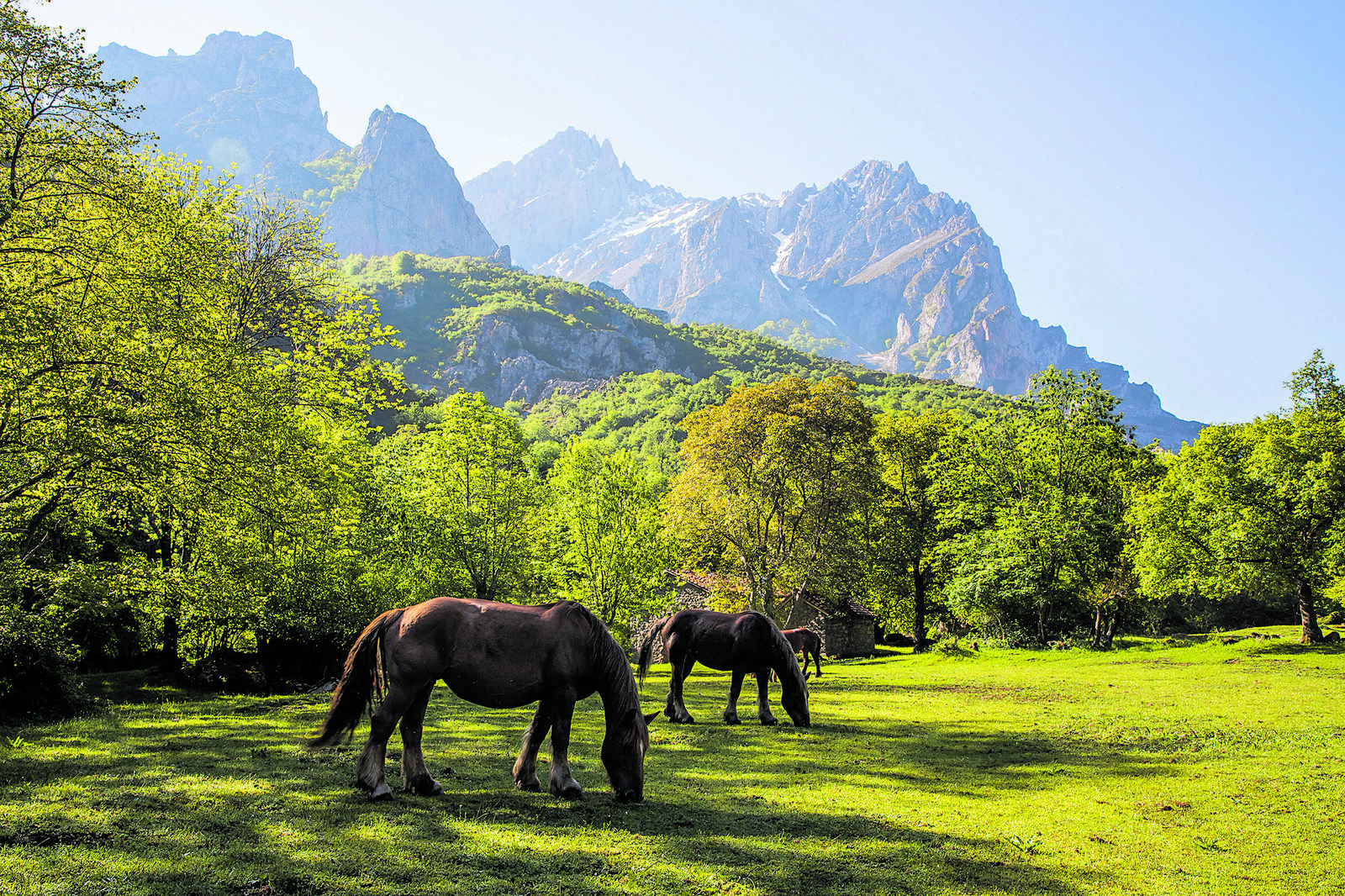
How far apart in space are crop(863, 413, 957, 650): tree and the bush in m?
41.4

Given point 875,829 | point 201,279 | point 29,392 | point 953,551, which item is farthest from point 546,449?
point 875,829

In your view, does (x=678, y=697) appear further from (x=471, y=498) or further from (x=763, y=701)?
(x=471, y=498)

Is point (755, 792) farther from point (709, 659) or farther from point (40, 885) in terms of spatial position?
point (40, 885)

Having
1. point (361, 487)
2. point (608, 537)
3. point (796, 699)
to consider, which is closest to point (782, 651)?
point (796, 699)

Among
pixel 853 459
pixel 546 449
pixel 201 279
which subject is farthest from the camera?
pixel 546 449

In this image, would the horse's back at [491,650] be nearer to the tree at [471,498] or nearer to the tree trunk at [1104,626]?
the tree at [471,498]

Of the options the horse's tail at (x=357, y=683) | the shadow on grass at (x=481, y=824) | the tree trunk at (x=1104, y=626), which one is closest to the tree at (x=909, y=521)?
the tree trunk at (x=1104, y=626)

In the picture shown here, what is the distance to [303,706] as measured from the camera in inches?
719

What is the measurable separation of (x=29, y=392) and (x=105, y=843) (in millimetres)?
11667

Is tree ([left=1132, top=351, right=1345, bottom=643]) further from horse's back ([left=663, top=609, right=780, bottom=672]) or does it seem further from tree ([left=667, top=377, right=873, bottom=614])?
horse's back ([left=663, top=609, right=780, bottom=672])

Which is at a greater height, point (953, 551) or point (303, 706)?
point (953, 551)

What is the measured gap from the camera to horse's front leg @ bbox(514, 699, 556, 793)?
9.83 m

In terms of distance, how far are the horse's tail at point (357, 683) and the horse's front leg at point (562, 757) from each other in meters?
2.32

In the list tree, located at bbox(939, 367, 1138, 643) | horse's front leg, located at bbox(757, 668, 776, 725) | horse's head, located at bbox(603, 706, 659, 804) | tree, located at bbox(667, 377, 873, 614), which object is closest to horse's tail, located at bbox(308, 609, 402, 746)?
horse's head, located at bbox(603, 706, 659, 804)
